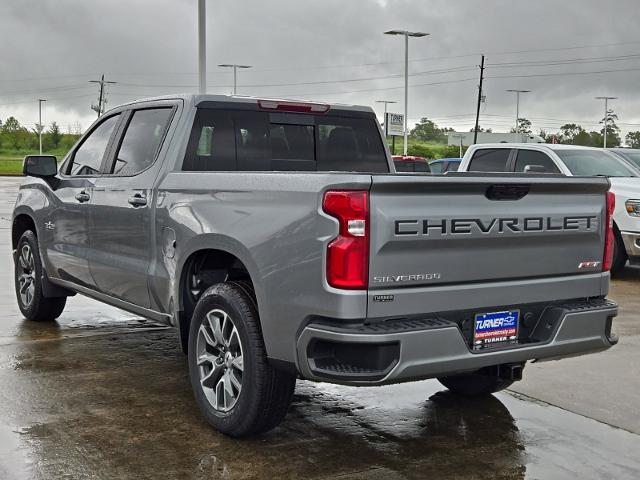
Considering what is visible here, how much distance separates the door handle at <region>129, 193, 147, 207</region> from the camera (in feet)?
18.4

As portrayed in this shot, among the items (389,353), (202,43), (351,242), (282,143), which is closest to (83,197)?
(282,143)

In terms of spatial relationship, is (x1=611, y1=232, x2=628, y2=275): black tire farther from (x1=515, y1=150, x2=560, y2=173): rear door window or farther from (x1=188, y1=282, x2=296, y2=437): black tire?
(x1=188, y1=282, x2=296, y2=437): black tire

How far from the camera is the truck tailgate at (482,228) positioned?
400cm

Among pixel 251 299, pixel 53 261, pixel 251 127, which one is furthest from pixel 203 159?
pixel 53 261

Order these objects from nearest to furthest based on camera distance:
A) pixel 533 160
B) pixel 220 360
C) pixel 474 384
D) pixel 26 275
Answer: pixel 220 360
pixel 474 384
pixel 26 275
pixel 533 160

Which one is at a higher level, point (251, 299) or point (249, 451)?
point (251, 299)

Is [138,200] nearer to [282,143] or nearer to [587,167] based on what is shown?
[282,143]

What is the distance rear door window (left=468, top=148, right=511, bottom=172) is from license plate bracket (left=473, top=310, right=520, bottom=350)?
27.1ft

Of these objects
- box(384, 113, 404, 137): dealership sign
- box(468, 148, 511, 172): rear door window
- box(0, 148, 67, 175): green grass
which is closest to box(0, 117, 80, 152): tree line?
box(0, 148, 67, 175): green grass

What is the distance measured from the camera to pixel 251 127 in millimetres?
5891

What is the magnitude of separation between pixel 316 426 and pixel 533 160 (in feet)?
27.2

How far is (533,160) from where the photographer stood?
1241 cm

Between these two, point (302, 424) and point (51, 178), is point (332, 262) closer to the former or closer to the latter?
point (302, 424)

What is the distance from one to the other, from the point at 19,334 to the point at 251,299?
354cm
